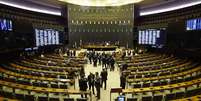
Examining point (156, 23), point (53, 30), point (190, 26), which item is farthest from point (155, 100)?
point (53, 30)

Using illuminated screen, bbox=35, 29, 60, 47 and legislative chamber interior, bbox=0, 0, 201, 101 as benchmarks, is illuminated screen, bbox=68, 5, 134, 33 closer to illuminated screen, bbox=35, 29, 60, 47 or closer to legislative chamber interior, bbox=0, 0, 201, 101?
legislative chamber interior, bbox=0, 0, 201, 101

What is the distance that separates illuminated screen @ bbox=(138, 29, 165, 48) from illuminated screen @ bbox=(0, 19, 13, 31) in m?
21.0

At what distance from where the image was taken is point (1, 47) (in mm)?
19484

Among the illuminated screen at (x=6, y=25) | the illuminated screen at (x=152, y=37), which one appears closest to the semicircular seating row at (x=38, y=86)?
the illuminated screen at (x=6, y=25)

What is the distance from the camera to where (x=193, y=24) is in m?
21.7

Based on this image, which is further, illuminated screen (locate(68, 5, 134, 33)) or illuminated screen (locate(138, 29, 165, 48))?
illuminated screen (locate(68, 5, 134, 33))

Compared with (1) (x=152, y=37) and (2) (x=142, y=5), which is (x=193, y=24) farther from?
(2) (x=142, y=5)

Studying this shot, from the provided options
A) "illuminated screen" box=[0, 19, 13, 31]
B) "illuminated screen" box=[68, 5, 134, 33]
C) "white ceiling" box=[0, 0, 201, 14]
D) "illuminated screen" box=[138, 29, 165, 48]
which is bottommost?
"illuminated screen" box=[138, 29, 165, 48]

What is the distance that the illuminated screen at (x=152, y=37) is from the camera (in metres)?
30.8

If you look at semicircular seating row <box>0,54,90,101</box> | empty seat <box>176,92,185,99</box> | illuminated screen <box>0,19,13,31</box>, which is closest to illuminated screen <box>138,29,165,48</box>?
semicircular seating row <box>0,54,90,101</box>

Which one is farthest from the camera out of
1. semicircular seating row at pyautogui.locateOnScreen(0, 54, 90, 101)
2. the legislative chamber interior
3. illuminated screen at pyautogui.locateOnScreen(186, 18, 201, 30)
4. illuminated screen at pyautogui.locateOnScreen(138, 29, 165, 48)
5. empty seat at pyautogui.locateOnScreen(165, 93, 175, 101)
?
illuminated screen at pyautogui.locateOnScreen(138, 29, 165, 48)

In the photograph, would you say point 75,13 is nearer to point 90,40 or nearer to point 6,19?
point 90,40

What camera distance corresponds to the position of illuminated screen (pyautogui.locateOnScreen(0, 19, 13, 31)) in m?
19.9

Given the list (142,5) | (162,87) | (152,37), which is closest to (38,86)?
(162,87)
